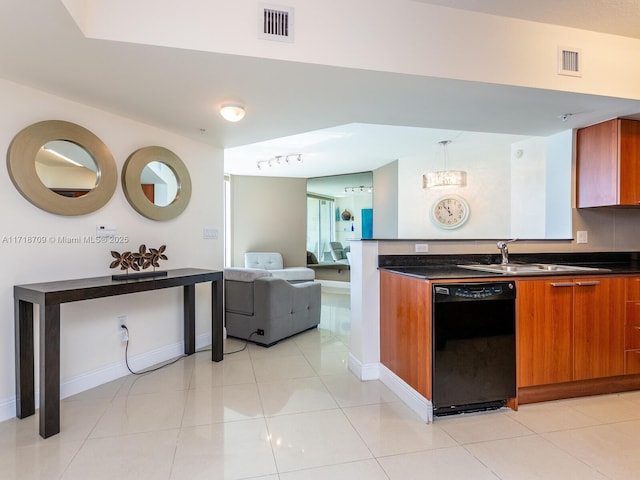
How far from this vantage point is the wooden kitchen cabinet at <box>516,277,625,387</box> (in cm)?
222

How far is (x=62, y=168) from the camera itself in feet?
7.77

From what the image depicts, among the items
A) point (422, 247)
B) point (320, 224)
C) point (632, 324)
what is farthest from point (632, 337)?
point (320, 224)

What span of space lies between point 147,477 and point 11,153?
6.79 feet

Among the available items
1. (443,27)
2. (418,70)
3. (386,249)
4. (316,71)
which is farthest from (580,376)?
(316,71)

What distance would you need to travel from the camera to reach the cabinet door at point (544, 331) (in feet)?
7.25

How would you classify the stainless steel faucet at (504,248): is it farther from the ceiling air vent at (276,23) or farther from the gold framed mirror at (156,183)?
the gold framed mirror at (156,183)

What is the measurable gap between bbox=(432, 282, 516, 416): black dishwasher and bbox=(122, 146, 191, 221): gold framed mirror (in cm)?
245

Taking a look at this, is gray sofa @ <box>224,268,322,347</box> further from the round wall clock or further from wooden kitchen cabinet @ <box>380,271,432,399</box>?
the round wall clock

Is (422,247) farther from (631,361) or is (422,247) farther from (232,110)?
(232,110)

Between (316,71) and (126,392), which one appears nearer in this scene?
(316,71)

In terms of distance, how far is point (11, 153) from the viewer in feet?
6.88

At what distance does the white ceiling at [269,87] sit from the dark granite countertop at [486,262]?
1.16m

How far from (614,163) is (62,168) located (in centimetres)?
427

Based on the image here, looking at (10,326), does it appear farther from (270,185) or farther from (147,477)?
(270,185)
